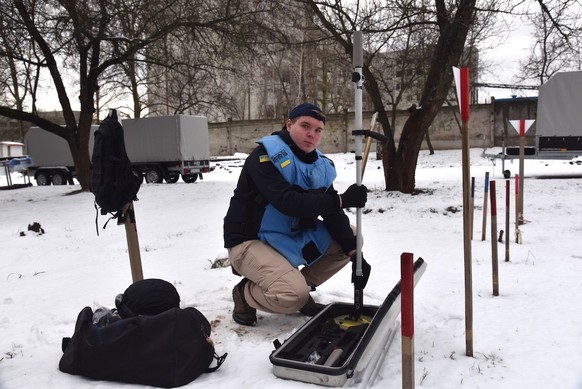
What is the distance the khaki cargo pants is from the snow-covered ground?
25 cm

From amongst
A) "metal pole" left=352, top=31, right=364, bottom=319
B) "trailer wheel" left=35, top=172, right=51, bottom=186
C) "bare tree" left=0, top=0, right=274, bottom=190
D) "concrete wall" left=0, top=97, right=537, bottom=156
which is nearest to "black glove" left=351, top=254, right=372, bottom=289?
"metal pole" left=352, top=31, right=364, bottom=319

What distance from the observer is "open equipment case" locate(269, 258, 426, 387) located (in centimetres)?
253

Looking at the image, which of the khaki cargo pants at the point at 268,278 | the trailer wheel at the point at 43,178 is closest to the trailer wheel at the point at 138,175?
the khaki cargo pants at the point at 268,278

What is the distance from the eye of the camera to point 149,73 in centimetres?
1878

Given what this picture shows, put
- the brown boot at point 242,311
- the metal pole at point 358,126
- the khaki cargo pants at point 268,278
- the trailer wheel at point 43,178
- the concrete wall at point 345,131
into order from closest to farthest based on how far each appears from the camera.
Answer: the khaki cargo pants at point 268,278 → the metal pole at point 358,126 → the brown boot at point 242,311 → the trailer wheel at point 43,178 → the concrete wall at point 345,131

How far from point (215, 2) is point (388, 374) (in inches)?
459

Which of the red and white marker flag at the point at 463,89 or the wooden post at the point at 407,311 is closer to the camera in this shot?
the wooden post at the point at 407,311

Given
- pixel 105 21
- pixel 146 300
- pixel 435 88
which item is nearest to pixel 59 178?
pixel 105 21

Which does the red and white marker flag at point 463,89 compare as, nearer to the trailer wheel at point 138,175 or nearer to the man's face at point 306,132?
the man's face at point 306,132

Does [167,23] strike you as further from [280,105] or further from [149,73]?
[280,105]

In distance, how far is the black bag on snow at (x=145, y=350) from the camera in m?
2.59

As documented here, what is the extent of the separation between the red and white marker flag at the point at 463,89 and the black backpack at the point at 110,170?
2.24 meters

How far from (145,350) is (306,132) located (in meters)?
1.68

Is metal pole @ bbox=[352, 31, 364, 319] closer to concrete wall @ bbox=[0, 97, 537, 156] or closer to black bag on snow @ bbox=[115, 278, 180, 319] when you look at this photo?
black bag on snow @ bbox=[115, 278, 180, 319]
